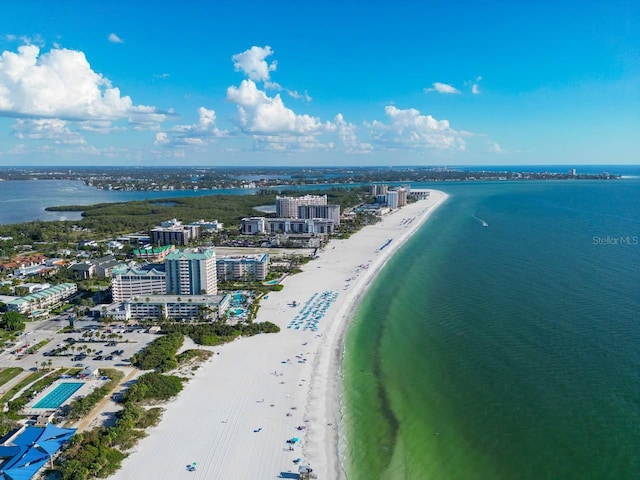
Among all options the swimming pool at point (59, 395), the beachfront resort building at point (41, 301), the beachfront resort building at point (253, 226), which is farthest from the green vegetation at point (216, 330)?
the beachfront resort building at point (253, 226)

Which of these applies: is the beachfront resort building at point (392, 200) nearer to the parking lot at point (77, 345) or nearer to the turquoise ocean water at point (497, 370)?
the turquoise ocean water at point (497, 370)

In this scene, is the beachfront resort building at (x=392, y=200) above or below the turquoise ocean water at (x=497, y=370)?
above

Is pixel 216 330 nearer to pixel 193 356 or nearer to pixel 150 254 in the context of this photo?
pixel 193 356

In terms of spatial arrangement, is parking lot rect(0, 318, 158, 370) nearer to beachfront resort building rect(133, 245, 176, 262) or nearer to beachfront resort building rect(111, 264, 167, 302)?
beachfront resort building rect(111, 264, 167, 302)

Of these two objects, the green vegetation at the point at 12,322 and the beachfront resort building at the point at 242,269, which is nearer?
the green vegetation at the point at 12,322

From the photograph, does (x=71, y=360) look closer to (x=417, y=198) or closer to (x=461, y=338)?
(x=461, y=338)

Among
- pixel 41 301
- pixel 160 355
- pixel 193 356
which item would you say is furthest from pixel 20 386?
pixel 41 301
